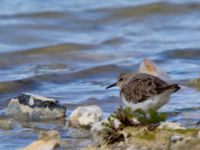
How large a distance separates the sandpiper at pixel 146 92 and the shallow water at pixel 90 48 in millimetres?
560

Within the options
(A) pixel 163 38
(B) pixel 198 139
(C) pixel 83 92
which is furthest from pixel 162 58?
(B) pixel 198 139

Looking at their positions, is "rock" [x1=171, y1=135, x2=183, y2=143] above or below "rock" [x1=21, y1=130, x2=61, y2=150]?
above

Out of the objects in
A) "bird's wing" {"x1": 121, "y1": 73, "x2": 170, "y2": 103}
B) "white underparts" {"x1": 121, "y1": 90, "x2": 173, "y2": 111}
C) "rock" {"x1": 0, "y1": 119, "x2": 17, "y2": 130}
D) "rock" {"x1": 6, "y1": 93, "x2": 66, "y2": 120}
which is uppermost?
"bird's wing" {"x1": 121, "y1": 73, "x2": 170, "y2": 103}

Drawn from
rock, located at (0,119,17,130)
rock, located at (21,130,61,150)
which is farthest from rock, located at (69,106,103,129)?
rock, located at (21,130,61,150)

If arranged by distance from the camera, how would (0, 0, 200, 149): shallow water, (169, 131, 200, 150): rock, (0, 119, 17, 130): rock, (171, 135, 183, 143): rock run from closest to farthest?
(169, 131, 200, 150): rock → (171, 135, 183, 143): rock → (0, 119, 17, 130): rock → (0, 0, 200, 149): shallow water

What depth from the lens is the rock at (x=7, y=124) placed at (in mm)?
7756

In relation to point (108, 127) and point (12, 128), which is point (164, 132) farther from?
point (12, 128)

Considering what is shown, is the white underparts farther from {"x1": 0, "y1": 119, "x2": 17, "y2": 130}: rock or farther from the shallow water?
{"x1": 0, "y1": 119, "x2": 17, "y2": 130}: rock

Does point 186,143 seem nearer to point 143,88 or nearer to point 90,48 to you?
point 143,88

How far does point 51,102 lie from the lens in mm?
8102

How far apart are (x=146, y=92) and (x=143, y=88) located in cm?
7

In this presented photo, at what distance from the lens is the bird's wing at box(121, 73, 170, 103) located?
700 centimetres

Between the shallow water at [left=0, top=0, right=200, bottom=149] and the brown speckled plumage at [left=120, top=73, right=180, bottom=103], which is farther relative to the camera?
the shallow water at [left=0, top=0, right=200, bottom=149]

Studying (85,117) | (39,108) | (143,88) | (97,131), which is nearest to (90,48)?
(39,108)
